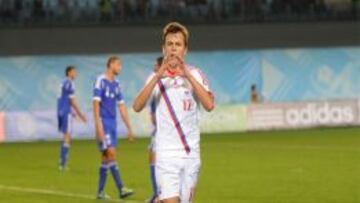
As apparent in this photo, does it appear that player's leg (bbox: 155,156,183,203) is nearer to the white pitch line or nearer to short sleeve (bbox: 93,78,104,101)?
the white pitch line

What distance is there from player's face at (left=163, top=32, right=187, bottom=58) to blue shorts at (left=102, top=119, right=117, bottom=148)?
25.3ft

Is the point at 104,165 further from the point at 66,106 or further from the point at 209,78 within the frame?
the point at 209,78

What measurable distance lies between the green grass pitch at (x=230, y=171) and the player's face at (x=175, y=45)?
770 centimetres

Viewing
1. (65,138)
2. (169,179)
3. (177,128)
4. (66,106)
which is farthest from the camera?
(66,106)

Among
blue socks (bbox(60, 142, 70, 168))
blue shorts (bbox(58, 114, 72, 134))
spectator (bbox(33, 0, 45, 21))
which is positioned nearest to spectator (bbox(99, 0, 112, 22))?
spectator (bbox(33, 0, 45, 21))

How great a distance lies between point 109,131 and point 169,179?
748 centimetres

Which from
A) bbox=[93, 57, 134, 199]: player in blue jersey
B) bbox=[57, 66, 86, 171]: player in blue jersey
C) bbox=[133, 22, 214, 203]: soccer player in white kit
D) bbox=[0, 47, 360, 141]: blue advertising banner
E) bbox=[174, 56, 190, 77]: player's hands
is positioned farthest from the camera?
bbox=[0, 47, 360, 141]: blue advertising banner

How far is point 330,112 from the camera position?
39.5 m

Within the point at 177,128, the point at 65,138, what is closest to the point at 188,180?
the point at 177,128

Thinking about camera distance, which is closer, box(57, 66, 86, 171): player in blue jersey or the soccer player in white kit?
the soccer player in white kit

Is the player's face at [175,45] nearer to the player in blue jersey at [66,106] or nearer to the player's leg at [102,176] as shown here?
the player's leg at [102,176]

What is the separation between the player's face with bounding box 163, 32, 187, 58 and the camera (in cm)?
862

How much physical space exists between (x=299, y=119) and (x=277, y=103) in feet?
3.54

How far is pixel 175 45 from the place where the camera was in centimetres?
864
